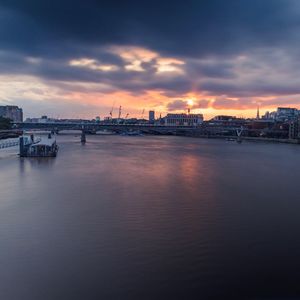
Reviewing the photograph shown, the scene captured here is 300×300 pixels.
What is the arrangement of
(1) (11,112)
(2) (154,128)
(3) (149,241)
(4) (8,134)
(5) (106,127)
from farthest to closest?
(1) (11,112)
(2) (154,128)
(4) (8,134)
(5) (106,127)
(3) (149,241)

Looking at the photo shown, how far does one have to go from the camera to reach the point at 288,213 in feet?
19.5

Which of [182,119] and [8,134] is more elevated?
[182,119]

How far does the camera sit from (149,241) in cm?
457

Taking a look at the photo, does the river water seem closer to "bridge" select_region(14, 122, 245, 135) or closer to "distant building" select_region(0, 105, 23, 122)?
"bridge" select_region(14, 122, 245, 135)

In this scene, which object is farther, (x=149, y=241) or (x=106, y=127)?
(x=106, y=127)

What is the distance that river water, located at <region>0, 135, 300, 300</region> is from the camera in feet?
11.3

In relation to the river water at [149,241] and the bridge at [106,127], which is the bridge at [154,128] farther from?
the river water at [149,241]

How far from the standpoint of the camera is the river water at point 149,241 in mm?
3434

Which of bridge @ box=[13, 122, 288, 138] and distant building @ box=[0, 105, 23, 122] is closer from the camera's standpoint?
bridge @ box=[13, 122, 288, 138]

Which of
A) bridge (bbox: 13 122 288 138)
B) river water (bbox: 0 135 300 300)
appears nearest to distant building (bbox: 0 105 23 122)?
bridge (bbox: 13 122 288 138)

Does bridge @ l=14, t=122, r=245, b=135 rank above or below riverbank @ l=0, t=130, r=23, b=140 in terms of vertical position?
above

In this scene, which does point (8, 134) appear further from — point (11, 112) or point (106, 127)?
point (11, 112)

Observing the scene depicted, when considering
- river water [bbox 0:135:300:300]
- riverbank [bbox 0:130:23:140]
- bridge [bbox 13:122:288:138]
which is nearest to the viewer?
river water [bbox 0:135:300:300]

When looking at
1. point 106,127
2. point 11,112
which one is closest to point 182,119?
point 11,112
